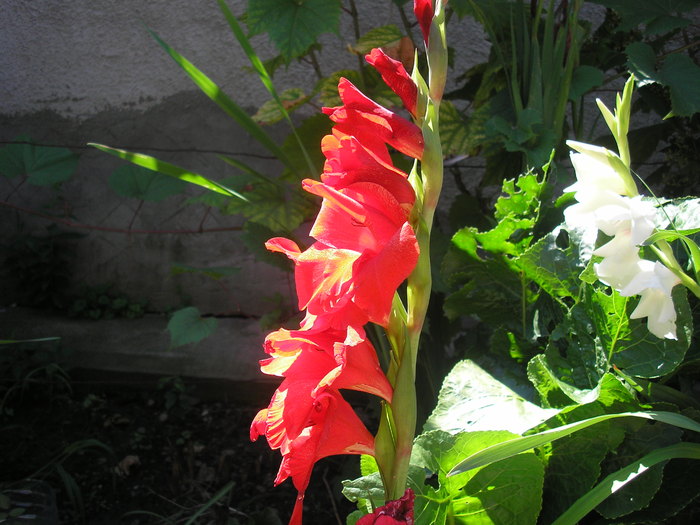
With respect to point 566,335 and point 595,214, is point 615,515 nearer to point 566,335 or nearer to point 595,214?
point 566,335

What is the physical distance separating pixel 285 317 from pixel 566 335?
3.61 ft

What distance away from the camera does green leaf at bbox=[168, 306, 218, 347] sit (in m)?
1.66

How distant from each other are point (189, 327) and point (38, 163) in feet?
2.27

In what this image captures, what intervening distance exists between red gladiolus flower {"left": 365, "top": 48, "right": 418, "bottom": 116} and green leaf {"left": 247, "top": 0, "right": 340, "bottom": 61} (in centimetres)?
93

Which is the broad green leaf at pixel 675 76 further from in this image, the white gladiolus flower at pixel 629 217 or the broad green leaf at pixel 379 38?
the white gladiolus flower at pixel 629 217

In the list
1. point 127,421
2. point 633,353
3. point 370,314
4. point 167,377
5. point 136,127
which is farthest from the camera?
point 136,127

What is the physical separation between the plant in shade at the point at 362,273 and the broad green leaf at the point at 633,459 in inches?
12.8

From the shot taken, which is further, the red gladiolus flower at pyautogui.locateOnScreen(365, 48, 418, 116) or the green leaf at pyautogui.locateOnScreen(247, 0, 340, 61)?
the green leaf at pyautogui.locateOnScreen(247, 0, 340, 61)

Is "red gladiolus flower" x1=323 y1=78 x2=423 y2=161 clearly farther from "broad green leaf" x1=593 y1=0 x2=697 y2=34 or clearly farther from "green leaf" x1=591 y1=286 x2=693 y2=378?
"broad green leaf" x1=593 y1=0 x2=697 y2=34

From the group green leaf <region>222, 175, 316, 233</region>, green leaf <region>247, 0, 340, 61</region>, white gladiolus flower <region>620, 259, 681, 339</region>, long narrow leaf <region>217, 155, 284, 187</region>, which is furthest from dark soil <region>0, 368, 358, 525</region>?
white gladiolus flower <region>620, 259, 681, 339</region>

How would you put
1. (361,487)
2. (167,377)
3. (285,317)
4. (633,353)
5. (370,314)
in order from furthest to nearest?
→ 1. (167,377)
2. (285,317)
3. (633,353)
4. (361,487)
5. (370,314)

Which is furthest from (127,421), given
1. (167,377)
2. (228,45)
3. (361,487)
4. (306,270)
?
(306,270)

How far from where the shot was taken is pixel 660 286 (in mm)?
549

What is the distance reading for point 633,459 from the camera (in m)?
0.80
